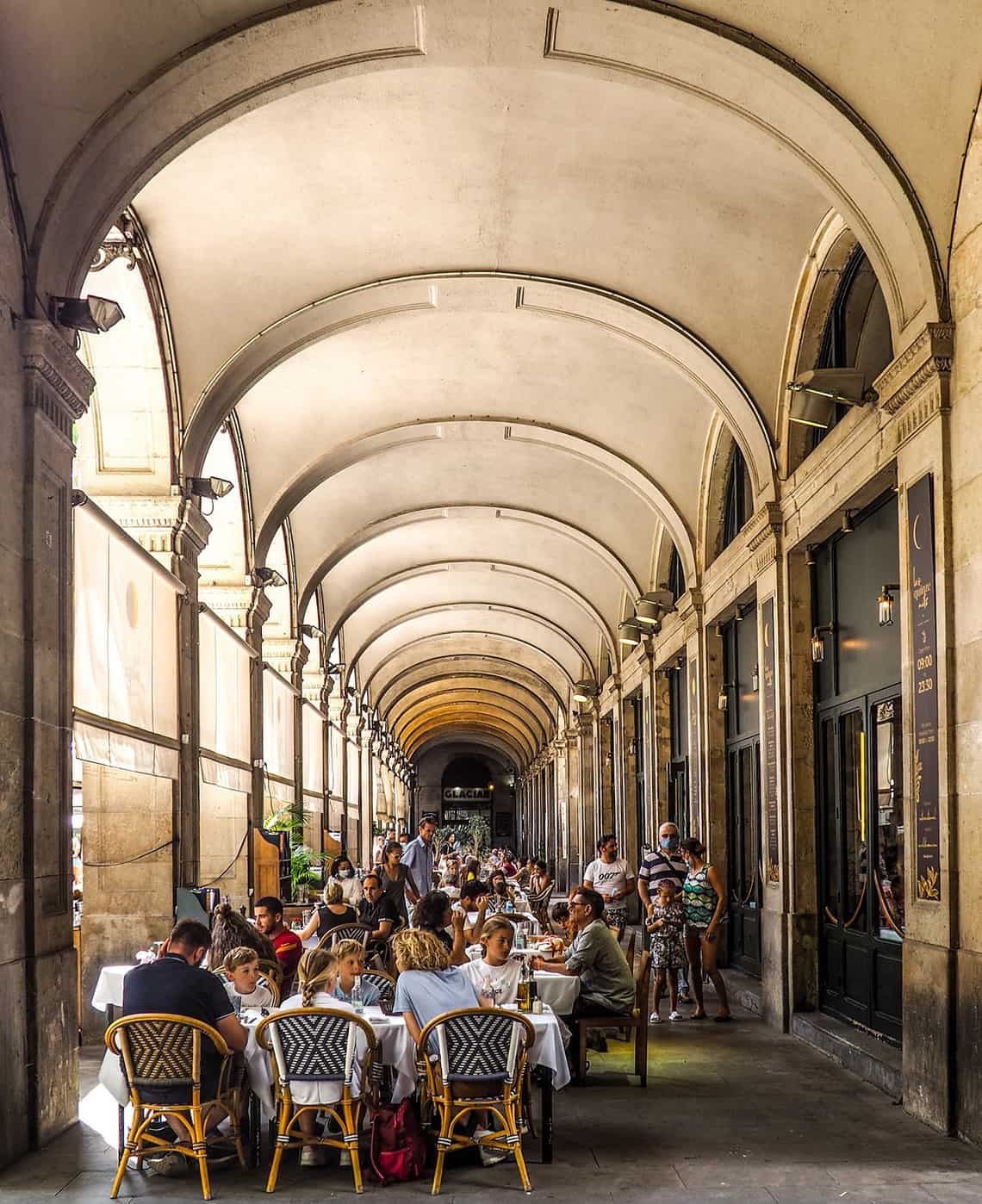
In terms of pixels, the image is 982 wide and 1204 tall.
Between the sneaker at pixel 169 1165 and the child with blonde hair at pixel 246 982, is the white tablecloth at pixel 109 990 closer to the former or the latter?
the child with blonde hair at pixel 246 982

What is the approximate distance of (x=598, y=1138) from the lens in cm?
624

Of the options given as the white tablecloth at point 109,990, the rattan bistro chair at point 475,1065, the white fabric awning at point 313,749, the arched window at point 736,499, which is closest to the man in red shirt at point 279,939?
the white tablecloth at point 109,990

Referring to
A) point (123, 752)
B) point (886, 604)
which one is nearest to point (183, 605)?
point (123, 752)

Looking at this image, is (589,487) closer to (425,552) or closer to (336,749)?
(425,552)

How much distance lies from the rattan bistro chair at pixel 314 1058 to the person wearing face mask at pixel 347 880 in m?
6.45

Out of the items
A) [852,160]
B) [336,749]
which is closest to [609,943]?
[852,160]

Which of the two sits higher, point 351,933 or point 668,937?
point 351,933

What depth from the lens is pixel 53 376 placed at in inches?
251

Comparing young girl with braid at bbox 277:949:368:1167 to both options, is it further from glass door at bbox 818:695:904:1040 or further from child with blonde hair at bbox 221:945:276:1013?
glass door at bbox 818:695:904:1040

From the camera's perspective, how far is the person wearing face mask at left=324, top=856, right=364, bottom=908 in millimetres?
12375

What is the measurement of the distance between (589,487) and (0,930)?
36.2 ft

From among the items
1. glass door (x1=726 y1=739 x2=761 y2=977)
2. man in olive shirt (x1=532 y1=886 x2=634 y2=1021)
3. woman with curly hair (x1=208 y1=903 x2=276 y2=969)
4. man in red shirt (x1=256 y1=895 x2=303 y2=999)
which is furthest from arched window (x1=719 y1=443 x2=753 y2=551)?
woman with curly hair (x1=208 y1=903 x2=276 y2=969)

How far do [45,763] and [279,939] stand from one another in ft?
8.13

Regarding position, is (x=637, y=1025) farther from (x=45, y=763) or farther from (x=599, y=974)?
(x=45, y=763)
